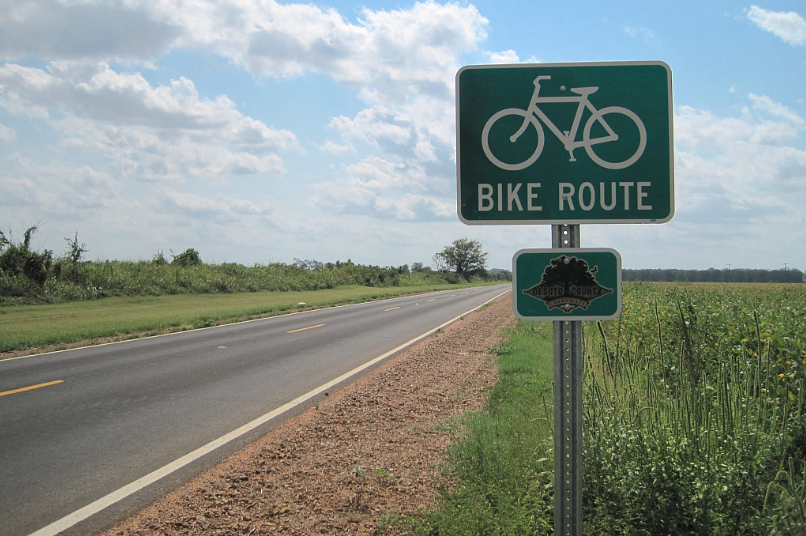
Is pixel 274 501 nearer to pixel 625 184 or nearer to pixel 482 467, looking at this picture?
pixel 482 467

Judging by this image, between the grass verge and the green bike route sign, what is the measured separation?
6.33 feet

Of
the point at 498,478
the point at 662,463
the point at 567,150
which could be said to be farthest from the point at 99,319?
the point at 567,150

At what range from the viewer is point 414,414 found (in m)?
6.27

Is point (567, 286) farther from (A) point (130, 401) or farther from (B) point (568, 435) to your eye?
(A) point (130, 401)

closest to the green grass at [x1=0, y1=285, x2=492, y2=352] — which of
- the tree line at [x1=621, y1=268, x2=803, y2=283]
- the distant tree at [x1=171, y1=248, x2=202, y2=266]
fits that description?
the distant tree at [x1=171, y1=248, x2=202, y2=266]

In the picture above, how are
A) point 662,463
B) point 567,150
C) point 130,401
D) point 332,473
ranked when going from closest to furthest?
1. point 567,150
2. point 662,463
3. point 332,473
4. point 130,401

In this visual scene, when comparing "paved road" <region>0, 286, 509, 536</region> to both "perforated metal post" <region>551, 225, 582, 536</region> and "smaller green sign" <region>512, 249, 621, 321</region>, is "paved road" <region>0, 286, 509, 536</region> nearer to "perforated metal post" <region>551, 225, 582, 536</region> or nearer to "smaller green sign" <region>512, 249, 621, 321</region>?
"perforated metal post" <region>551, 225, 582, 536</region>

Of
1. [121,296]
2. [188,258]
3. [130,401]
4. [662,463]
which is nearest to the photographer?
[662,463]

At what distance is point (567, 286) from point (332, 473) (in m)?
3.05

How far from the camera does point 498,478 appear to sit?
387cm

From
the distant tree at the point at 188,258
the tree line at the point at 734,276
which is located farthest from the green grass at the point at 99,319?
the tree line at the point at 734,276

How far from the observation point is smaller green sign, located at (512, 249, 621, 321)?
1992mm

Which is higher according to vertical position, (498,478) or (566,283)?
(566,283)

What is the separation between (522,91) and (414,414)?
4.73 metres
